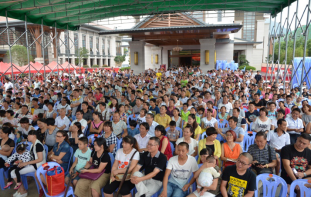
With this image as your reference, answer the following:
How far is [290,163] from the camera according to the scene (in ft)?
11.3

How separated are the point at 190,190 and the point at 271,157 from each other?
57.2 inches

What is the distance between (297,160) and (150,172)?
2300 mm

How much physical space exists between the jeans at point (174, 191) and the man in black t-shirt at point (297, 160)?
1.65 m

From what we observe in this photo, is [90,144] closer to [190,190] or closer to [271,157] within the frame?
[190,190]

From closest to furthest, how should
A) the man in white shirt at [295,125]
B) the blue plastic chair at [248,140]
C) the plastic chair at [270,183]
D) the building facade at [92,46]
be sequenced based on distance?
the plastic chair at [270,183] < the blue plastic chair at [248,140] < the man in white shirt at [295,125] < the building facade at [92,46]

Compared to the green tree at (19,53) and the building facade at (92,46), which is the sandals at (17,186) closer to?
the green tree at (19,53)

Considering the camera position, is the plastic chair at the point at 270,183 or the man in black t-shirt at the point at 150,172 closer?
the plastic chair at the point at 270,183

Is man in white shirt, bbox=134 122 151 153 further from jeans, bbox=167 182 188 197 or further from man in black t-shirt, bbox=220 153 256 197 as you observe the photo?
man in black t-shirt, bbox=220 153 256 197

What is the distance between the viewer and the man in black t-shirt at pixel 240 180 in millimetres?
2854

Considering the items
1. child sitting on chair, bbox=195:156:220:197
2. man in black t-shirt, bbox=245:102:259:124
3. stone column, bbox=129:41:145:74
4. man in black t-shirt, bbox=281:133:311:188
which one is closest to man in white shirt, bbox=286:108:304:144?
man in black t-shirt, bbox=245:102:259:124

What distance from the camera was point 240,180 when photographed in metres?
2.90

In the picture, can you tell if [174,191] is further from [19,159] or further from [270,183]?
[19,159]

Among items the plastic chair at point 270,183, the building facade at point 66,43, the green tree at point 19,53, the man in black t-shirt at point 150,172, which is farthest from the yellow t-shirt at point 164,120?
the green tree at point 19,53

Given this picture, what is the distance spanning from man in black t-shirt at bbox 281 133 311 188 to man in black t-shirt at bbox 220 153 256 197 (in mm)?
946
